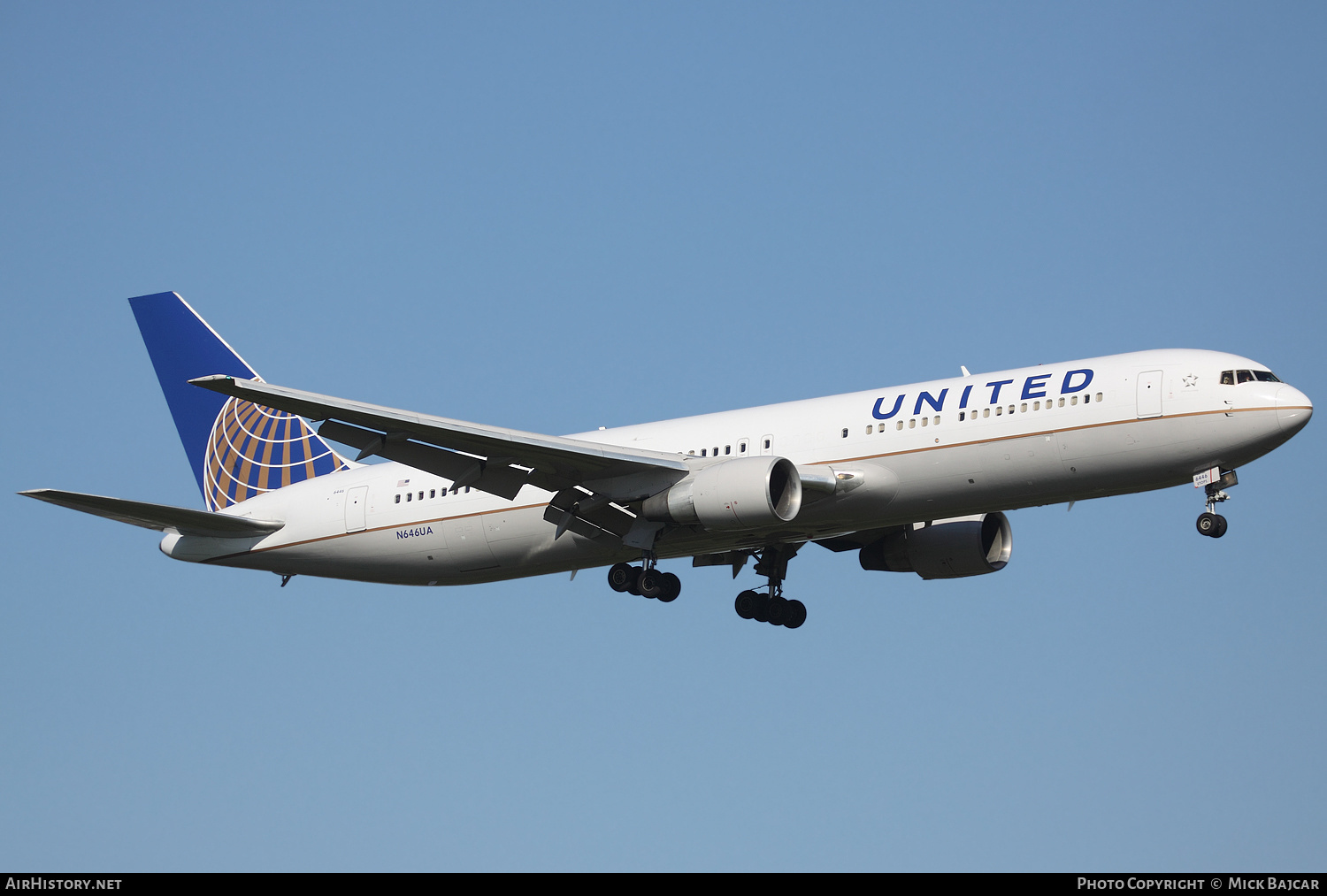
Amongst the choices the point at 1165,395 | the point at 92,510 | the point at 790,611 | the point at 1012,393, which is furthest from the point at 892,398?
the point at 92,510

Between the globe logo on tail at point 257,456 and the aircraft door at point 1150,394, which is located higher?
the globe logo on tail at point 257,456

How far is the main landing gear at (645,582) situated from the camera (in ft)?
109

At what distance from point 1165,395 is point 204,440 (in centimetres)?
2437

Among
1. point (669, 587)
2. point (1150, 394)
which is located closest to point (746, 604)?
point (669, 587)

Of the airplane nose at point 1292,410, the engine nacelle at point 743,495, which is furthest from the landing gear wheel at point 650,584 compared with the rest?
the airplane nose at point 1292,410

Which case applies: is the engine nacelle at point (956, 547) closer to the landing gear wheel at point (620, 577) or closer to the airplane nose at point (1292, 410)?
the landing gear wheel at point (620, 577)

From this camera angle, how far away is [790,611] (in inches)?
1419

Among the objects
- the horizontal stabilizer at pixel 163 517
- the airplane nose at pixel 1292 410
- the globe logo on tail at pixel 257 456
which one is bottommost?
the horizontal stabilizer at pixel 163 517

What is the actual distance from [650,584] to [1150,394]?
11.6m

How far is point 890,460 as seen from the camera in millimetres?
29766

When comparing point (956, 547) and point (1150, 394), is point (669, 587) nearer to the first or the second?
point (956, 547)

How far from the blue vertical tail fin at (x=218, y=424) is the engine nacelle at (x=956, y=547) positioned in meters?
14.3

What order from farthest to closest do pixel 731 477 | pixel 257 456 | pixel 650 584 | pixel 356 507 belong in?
1. pixel 257 456
2. pixel 356 507
3. pixel 650 584
4. pixel 731 477
